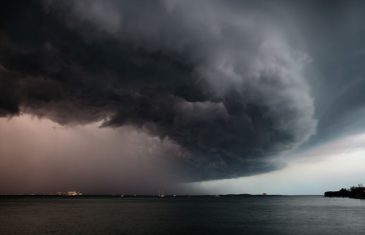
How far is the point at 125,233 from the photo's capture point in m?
78.6

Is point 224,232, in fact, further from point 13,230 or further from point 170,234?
point 13,230

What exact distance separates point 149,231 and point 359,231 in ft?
170

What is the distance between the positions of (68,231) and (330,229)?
67.4 metres

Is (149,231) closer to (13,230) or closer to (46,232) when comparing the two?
(46,232)

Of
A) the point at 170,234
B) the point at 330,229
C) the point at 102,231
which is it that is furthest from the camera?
the point at 330,229

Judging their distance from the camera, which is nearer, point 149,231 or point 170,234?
point 170,234

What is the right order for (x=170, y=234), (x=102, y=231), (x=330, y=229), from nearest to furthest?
Result: (x=170, y=234) → (x=102, y=231) → (x=330, y=229)

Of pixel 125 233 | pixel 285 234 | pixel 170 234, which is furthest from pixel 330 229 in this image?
pixel 125 233

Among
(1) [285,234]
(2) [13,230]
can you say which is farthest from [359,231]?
(2) [13,230]

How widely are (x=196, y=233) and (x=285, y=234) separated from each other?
20737 mm

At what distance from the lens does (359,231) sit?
83.2 m

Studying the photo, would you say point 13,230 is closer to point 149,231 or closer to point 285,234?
point 149,231

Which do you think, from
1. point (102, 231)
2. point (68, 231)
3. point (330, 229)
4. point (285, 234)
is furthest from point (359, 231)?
point (68, 231)

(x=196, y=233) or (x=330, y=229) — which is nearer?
(x=196, y=233)
